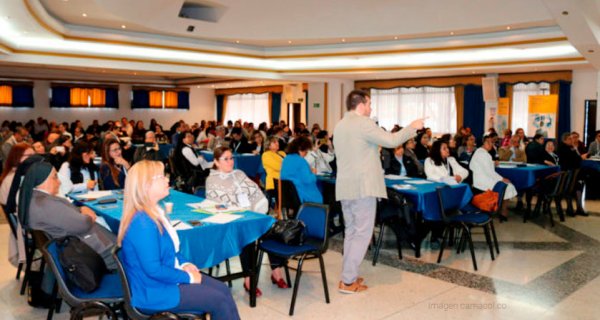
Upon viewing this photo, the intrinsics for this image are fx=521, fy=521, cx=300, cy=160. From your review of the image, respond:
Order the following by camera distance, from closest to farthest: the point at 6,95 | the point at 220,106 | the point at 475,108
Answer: the point at 475,108 < the point at 6,95 < the point at 220,106

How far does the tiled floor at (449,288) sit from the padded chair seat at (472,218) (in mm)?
442

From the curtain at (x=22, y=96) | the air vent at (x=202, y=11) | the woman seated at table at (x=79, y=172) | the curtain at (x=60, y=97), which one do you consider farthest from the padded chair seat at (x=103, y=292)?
the curtain at (x=60, y=97)

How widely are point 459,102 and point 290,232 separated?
11.7 meters

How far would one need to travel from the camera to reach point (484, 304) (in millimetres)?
4125

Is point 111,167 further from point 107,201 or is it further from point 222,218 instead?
point 222,218

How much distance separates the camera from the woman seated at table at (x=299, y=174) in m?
5.68

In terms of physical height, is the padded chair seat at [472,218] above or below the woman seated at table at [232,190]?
below

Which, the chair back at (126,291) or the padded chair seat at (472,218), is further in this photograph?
the padded chair seat at (472,218)

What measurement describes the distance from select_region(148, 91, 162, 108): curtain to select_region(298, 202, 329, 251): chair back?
1769 cm

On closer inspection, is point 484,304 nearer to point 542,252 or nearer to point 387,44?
point 542,252

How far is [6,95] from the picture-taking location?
1723cm

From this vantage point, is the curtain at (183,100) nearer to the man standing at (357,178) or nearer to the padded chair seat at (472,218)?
the padded chair seat at (472,218)

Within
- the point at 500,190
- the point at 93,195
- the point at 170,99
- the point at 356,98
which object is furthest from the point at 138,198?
the point at 170,99

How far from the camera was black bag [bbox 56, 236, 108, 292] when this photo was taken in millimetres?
2963
